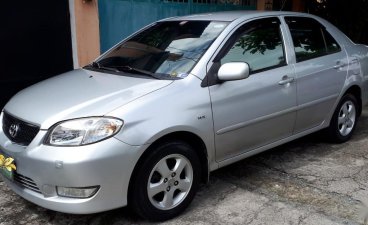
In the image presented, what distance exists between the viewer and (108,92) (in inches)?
132

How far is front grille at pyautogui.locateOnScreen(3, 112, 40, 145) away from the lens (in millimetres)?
3158

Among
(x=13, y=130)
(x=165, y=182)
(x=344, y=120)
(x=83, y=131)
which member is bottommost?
(x=344, y=120)

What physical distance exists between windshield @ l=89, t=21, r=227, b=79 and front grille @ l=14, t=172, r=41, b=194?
127 centimetres

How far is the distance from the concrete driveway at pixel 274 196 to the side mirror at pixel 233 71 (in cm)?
107

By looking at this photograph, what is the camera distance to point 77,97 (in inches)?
132

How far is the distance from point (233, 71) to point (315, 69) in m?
1.42

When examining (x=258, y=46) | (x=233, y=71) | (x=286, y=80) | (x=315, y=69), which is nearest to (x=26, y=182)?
(x=233, y=71)

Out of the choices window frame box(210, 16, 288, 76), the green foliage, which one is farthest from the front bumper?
the green foliage

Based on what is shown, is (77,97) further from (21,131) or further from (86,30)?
(86,30)

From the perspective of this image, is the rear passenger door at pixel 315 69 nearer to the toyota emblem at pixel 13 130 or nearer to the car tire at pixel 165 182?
the car tire at pixel 165 182

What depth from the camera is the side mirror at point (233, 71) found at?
3549mm

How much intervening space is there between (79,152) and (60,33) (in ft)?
12.5

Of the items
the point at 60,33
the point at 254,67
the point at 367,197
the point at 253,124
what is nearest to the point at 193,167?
the point at 253,124

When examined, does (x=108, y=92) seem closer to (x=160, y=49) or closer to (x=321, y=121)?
(x=160, y=49)
